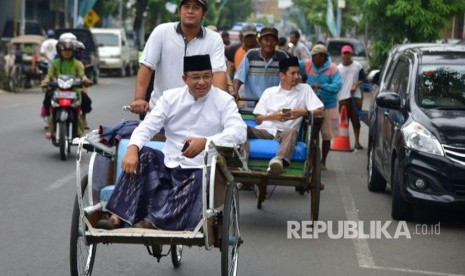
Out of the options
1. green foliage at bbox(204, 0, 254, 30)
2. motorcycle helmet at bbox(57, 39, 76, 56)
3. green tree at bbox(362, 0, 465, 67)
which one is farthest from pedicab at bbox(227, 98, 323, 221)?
green foliage at bbox(204, 0, 254, 30)

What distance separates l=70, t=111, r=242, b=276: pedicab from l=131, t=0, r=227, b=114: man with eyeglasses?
1190 mm

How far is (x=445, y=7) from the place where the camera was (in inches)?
1074

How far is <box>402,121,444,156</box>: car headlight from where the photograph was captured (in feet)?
33.6

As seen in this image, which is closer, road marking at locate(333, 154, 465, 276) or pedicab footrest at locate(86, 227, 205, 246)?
pedicab footrest at locate(86, 227, 205, 246)

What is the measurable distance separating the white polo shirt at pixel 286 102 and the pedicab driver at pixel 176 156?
360cm

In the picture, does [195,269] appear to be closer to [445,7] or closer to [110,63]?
[445,7]

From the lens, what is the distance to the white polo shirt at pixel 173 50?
839 cm

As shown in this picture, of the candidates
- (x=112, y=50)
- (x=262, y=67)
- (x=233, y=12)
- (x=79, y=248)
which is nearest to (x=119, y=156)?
(x=79, y=248)

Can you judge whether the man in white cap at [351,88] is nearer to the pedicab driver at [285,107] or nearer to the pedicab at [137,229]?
the pedicab driver at [285,107]

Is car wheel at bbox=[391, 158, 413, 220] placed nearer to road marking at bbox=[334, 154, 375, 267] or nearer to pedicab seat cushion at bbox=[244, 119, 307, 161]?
road marking at bbox=[334, 154, 375, 267]

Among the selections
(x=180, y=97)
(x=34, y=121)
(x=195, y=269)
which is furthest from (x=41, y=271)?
(x=34, y=121)

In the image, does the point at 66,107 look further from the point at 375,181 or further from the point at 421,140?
the point at 421,140

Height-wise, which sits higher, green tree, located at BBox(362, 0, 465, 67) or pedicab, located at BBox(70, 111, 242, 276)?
green tree, located at BBox(362, 0, 465, 67)

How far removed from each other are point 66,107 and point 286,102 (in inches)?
202
